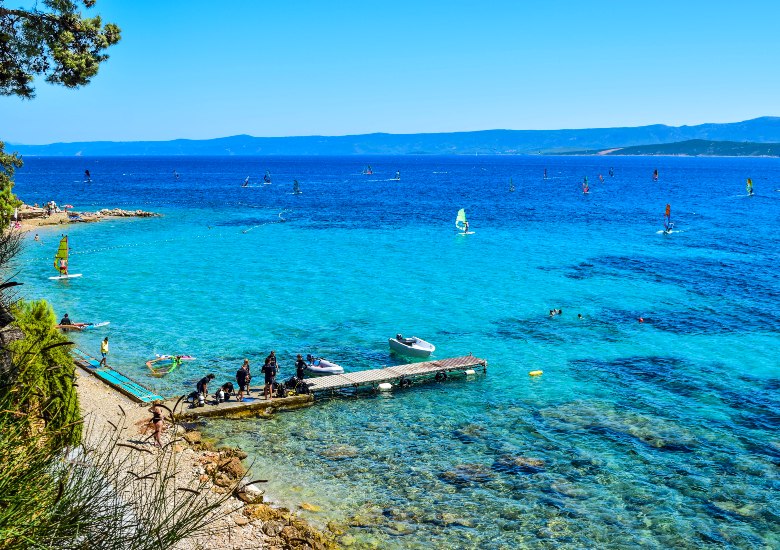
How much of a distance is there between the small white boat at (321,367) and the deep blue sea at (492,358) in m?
1.41

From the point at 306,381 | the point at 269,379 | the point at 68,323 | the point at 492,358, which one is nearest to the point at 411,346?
the point at 492,358

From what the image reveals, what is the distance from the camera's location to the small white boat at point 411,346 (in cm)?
3406

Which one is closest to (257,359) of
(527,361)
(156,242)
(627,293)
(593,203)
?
(527,361)

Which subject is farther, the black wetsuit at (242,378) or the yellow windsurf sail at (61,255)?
the yellow windsurf sail at (61,255)

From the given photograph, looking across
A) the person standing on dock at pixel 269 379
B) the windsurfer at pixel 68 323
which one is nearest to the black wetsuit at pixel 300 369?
the person standing on dock at pixel 269 379

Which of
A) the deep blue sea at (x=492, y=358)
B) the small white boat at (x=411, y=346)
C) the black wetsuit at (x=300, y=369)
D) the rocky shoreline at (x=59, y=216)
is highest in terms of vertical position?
the rocky shoreline at (x=59, y=216)

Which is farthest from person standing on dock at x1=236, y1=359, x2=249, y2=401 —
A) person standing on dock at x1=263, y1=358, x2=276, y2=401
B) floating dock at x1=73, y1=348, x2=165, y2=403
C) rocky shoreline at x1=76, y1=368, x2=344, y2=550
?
rocky shoreline at x1=76, y1=368, x2=344, y2=550

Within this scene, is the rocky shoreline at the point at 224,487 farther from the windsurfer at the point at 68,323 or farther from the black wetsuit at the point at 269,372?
the windsurfer at the point at 68,323

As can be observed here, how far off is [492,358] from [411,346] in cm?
439

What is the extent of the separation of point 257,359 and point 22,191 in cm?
13263

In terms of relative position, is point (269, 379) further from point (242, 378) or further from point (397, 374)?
point (397, 374)

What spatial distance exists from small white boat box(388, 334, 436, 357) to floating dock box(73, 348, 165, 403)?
39.8ft

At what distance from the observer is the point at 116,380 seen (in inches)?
1156

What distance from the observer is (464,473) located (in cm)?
2212
